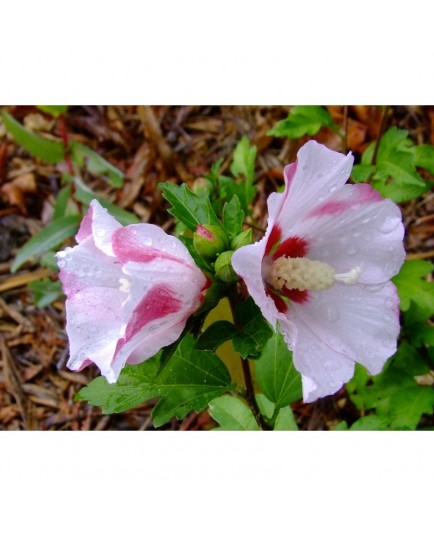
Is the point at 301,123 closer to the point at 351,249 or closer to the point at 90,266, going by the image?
the point at 351,249

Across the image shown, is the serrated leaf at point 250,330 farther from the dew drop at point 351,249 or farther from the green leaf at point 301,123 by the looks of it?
the green leaf at point 301,123

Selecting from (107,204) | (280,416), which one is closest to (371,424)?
(280,416)

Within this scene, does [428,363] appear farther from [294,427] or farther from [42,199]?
[42,199]

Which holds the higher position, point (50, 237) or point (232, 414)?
point (50, 237)

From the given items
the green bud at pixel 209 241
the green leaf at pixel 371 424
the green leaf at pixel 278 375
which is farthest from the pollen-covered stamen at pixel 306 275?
the green leaf at pixel 371 424

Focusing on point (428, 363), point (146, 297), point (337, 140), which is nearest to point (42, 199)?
point (337, 140)

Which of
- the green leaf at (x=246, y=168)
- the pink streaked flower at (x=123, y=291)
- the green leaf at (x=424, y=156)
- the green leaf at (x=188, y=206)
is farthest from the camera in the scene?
the green leaf at (x=246, y=168)
